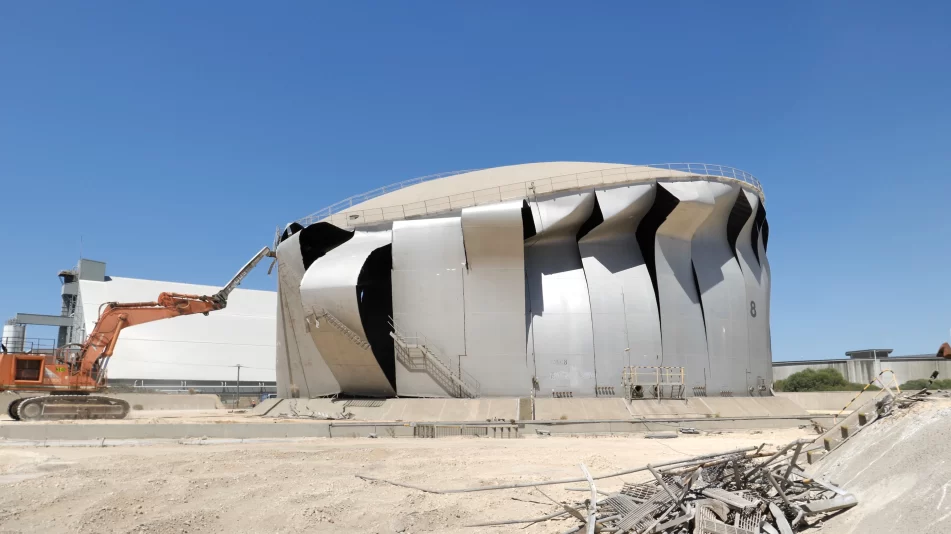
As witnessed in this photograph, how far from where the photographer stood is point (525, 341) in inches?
1214

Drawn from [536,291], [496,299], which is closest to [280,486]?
[496,299]

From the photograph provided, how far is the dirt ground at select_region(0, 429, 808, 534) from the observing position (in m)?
11.7

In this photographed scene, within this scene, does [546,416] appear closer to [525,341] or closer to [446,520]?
[525,341]

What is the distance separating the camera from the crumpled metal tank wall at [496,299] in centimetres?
3067

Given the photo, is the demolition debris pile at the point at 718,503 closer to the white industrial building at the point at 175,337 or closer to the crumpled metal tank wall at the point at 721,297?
the crumpled metal tank wall at the point at 721,297

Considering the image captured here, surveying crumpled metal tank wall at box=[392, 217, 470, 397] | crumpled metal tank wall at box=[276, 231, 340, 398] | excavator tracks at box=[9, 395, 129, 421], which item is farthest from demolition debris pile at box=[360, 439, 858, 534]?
excavator tracks at box=[9, 395, 129, 421]

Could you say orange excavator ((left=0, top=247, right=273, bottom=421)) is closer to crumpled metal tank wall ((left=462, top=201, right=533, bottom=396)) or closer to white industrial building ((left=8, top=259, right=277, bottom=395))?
crumpled metal tank wall ((left=462, top=201, right=533, bottom=396))

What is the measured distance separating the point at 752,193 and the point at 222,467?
3066cm

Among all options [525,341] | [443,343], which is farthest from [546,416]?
[443,343]

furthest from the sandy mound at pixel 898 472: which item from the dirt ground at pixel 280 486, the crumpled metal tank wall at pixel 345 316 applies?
the crumpled metal tank wall at pixel 345 316

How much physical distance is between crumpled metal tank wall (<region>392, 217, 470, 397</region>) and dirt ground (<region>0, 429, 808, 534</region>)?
34.2 ft

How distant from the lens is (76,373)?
110 ft

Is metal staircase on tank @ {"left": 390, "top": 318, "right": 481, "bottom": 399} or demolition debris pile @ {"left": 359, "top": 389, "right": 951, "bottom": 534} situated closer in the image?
demolition debris pile @ {"left": 359, "top": 389, "right": 951, "bottom": 534}

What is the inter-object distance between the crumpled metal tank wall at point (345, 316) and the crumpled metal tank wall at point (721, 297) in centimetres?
1584
